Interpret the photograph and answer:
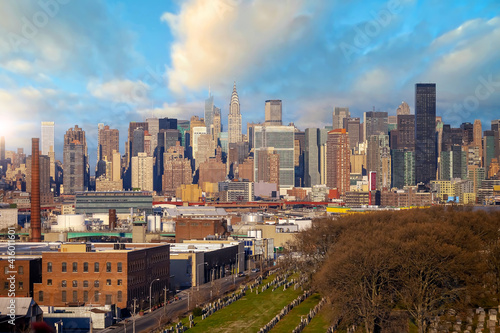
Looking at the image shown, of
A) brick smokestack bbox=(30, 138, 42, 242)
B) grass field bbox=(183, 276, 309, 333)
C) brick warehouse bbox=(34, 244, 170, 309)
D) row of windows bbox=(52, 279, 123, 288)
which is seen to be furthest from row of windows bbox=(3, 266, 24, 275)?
brick smokestack bbox=(30, 138, 42, 242)

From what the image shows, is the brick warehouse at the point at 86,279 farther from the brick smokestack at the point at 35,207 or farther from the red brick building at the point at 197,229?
the red brick building at the point at 197,229

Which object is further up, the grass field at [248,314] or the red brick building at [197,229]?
the red brick building at [197,229]

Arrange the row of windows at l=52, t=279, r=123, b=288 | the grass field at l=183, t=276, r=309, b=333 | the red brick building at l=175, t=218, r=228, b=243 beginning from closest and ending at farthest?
the grass field at l=183, t=276, r=309, b=333 < the row of windows at l=52, t=279, r=123, b=288 < the red brick building at l=175, t=218, r=228, b=243

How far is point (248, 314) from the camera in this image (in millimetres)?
77000

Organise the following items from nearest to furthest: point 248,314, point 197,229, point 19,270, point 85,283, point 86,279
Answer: point 248,314 → point 19,270 → point 85,283 → point 86,279 → point 197,229

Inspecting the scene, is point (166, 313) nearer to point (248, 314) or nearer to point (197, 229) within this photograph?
point (248, 314)

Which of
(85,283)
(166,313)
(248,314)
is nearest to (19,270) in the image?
(85,283)

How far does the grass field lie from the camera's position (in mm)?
70000

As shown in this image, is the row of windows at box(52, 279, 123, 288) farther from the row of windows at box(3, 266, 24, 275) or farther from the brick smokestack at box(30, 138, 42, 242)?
the brick smokestack at box(30, 138, 42, 242)

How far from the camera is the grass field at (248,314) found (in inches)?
2756

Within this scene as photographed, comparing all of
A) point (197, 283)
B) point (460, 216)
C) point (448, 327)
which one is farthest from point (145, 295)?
point (460, 216)

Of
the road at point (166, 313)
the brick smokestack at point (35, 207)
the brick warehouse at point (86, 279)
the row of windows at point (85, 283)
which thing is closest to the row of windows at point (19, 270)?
the brick warehouse at point (86, 279)

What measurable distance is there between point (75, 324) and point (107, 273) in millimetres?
9445

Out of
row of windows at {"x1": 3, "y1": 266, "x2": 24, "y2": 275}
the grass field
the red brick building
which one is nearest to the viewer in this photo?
the grass field
